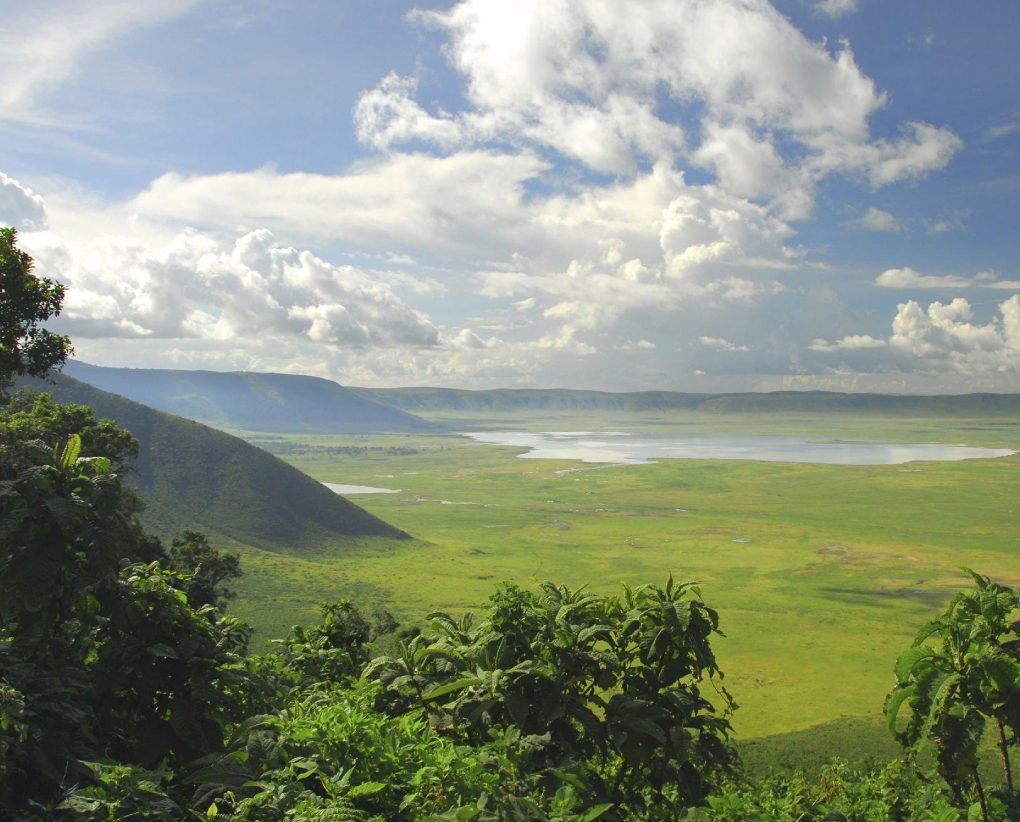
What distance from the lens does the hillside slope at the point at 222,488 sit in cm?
11669

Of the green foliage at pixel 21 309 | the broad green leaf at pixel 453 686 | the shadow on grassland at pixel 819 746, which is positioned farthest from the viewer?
the shadow on grassland at pixel 819 746

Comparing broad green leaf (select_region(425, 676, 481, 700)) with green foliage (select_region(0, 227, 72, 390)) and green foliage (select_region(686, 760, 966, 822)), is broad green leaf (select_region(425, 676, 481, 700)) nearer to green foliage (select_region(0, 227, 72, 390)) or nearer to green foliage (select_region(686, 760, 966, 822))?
green foliage (select_region(686, 760, 966, 822))

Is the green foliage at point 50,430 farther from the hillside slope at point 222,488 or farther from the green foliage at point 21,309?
the hillside slope at point 222,488

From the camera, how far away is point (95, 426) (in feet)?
149

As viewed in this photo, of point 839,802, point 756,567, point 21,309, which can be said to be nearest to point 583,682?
point 839,802

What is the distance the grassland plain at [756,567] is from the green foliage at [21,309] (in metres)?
40.9

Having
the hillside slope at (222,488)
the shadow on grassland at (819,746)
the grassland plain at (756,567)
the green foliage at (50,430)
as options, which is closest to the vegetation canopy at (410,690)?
the green foliage at (50,430)

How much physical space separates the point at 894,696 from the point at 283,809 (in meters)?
6.61

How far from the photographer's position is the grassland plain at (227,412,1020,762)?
199 feet

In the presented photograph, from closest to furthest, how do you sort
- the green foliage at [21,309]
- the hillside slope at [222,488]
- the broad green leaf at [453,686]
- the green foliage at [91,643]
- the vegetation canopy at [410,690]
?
the vegetation canopy at [410,690] → the green foliage at [91,643] → the broad green leaf at [453,686] → the green foliage at [21,309] → the hillside slope at [222,488]

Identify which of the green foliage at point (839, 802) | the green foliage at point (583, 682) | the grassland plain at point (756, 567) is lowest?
the grassland plain at point (756, 567)

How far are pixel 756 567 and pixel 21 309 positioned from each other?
10740 centimetres

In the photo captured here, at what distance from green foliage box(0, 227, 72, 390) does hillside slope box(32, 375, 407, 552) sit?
81.1 meters

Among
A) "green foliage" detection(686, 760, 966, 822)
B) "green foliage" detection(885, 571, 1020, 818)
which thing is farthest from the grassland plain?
"green foliage" detection(885, 571, 1020, 818)
